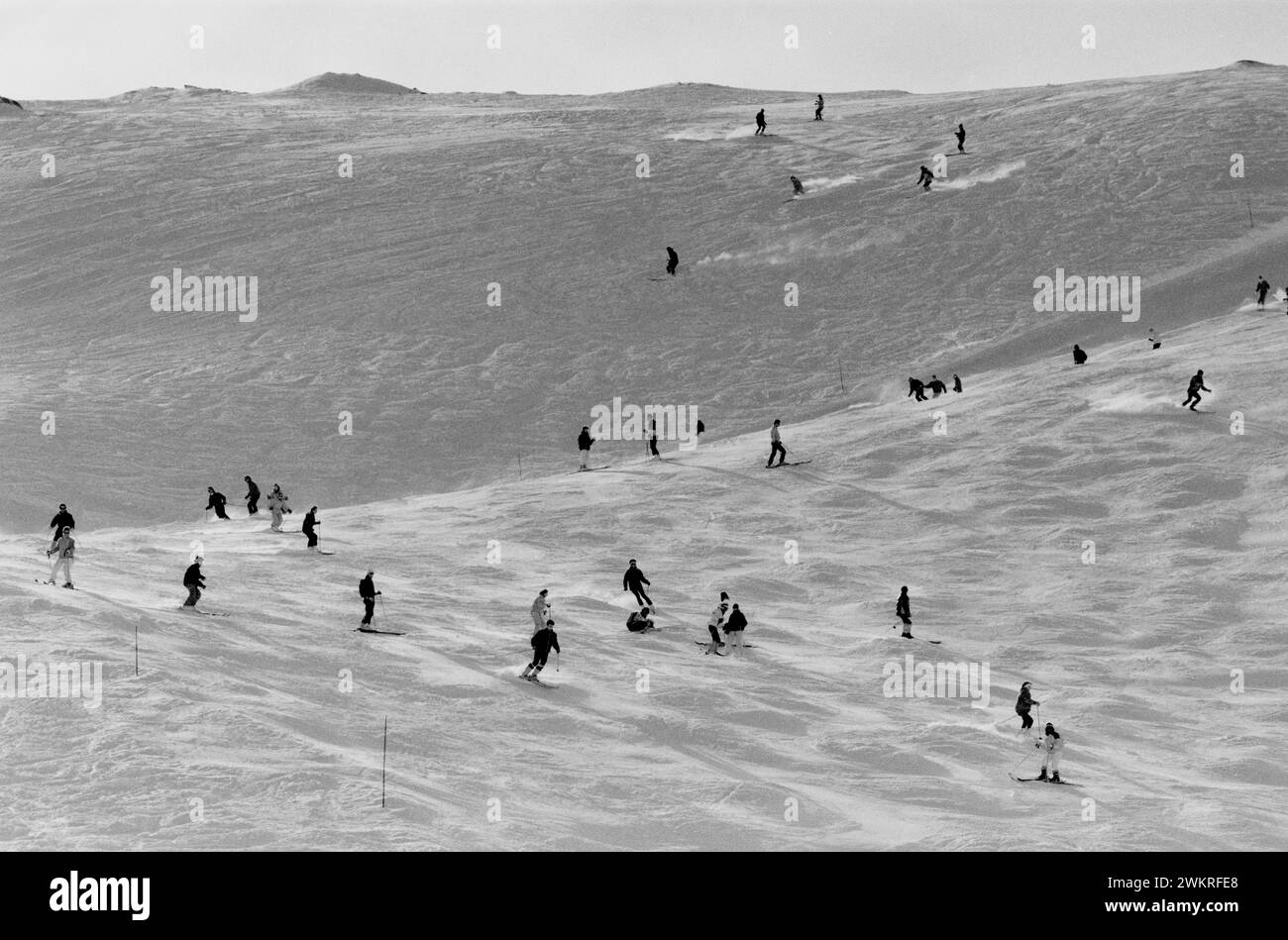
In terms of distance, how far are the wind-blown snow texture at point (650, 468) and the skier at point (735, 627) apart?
3.31 feet

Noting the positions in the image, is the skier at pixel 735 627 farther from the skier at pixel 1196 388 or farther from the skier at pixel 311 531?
the skier at pixel 1196 388

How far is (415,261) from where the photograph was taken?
5941 cm

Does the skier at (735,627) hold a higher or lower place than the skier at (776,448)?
lower

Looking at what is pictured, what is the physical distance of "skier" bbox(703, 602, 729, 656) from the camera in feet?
87.7

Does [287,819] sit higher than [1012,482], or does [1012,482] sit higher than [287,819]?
[1012,482]

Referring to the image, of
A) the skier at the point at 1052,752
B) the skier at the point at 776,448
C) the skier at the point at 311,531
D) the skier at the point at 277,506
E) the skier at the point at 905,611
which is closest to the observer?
the skier at the point at 1052,752

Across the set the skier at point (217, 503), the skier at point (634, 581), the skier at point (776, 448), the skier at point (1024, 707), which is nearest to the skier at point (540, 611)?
the skier at point (634, 581)

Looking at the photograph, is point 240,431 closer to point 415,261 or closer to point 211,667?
point 415,261

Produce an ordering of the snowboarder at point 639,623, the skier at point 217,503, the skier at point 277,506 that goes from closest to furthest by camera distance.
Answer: the snowboarder at point 639,623
the skier at point 277,506
the skier at point 217,503

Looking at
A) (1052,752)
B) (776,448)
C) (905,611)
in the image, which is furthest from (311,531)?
(1052,752)

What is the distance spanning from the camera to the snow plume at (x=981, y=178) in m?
62.4

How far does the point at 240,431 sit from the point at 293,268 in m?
14.4

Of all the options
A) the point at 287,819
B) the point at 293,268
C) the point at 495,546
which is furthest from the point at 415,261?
the point at 287,819

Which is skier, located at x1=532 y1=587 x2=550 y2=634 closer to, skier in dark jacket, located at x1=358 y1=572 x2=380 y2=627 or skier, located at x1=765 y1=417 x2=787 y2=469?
skier in dark jacket, located at x1=358 y1=572 x2=380 y2=627
